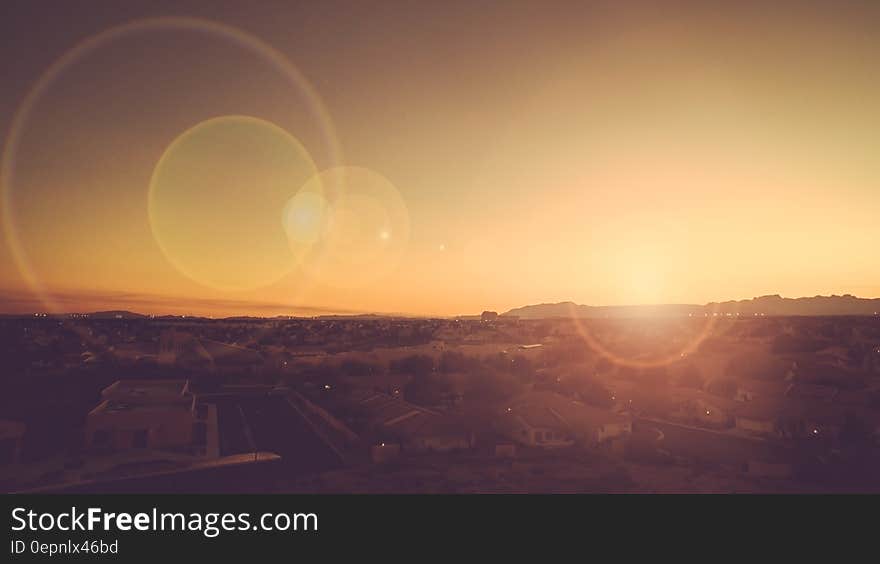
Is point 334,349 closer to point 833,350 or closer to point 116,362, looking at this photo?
point 116,362

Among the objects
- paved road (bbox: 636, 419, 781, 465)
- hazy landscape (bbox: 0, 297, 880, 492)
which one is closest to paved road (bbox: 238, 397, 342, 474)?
hazy landscape (bbox: 0, 297, 880, 492)

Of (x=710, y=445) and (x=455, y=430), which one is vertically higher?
(x=455, y=430)

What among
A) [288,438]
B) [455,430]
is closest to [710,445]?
[455,430]

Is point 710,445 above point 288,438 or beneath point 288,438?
beneath

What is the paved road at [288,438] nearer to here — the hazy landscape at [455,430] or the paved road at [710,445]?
the hazy landscape at [455,430]

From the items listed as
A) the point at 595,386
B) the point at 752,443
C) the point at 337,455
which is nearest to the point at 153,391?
the point at 337,455

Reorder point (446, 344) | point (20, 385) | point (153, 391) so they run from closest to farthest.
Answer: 1. point (153, 391)
2. point (20, 385)
3. point (446, 344)

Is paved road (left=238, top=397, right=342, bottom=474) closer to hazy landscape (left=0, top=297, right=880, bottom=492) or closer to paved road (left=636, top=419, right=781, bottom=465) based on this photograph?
hazy landscape (left=0, top=297, right=880, bottom=492)

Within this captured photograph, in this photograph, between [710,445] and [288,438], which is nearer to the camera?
[288,438]

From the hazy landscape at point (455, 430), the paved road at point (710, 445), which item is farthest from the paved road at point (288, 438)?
Result: the paved road at point (710, 445)

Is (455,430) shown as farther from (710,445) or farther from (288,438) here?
(710,445)

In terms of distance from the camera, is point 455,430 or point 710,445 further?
point 710,445
